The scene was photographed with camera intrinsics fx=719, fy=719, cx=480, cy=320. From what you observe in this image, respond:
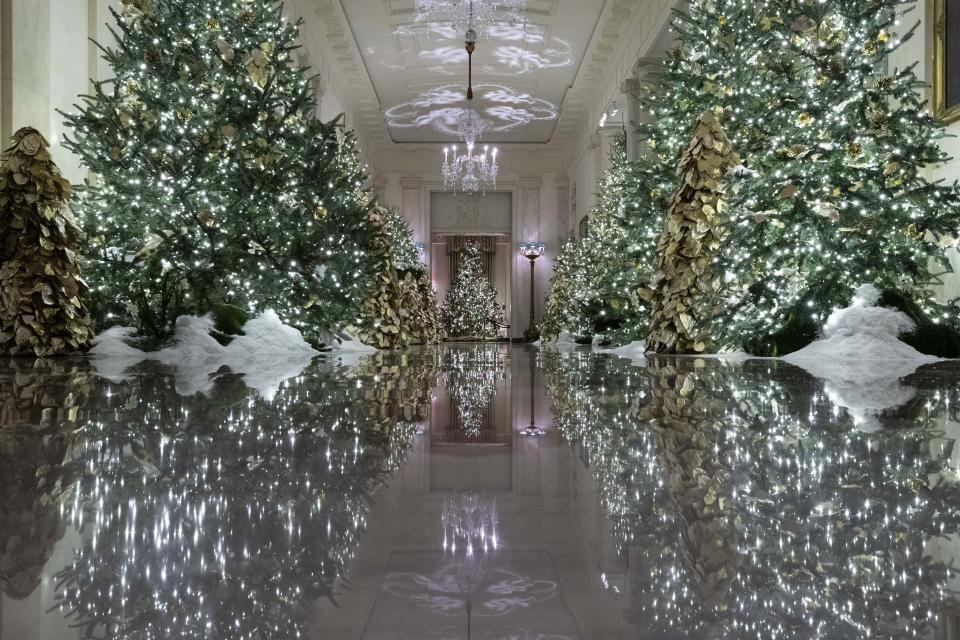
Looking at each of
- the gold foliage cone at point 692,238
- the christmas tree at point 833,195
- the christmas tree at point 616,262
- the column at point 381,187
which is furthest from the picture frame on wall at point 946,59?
the column at point 381,187

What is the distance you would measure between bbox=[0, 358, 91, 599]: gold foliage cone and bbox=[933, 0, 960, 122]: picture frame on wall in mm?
6490

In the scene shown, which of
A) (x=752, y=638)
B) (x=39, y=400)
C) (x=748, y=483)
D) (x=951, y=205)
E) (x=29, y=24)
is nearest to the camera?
(x=752, y=638)

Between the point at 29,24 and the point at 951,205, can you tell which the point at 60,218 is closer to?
the point at 29,24

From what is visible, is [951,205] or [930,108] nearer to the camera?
→ [951,205]

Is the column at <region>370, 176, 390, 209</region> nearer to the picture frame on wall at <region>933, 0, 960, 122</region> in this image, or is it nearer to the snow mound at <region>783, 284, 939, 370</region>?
the picture frame on wall at <region>933, 0, 960, 122</region>

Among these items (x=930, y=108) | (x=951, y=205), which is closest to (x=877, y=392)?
(x=951, y=205)

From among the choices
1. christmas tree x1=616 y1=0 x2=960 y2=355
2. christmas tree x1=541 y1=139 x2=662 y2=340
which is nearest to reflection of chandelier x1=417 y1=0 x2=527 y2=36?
christmas tree x1=541 y1=139 x2=662 y2=340

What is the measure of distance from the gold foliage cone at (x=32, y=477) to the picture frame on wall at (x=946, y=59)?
6.49m

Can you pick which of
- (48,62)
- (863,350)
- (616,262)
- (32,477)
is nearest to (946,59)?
(863,350)

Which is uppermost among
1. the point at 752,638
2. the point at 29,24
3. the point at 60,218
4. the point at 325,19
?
the point at 325,19

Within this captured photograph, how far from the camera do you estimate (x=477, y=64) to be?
1497 centimetres

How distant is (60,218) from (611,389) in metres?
4.49

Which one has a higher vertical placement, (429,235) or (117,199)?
(429,235)

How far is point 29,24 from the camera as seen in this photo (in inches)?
240
